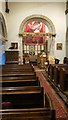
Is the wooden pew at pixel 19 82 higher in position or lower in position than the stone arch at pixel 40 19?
lower

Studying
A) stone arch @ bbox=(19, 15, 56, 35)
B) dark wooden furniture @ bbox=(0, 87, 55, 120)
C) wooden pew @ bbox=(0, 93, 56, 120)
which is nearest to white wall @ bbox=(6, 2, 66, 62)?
stone arch @ bbox=(19, 15, 56, 35)

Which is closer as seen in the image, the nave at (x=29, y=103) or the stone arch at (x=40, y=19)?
the nave at (x=29, y=103)

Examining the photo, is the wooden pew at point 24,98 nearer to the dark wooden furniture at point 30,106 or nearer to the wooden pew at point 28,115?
the dark wooden furniture at point 30,106

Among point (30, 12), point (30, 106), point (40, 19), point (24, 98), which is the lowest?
point (30, 106)

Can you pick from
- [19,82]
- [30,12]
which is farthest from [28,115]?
[30,12]

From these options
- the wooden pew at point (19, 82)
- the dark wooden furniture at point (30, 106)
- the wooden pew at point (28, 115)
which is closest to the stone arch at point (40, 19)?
the wooden pew at point (19, 82)

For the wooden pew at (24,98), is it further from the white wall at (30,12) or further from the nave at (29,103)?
the white wall at (30,12)

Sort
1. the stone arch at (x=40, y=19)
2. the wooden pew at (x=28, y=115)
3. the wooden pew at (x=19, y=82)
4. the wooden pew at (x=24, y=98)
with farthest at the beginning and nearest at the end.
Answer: the stone arch at (x=40, y=19), the wooden pew at (x=19, y=82), the wooden pew at (x=24, y=98), the wooden pew at (x=28, y=115)

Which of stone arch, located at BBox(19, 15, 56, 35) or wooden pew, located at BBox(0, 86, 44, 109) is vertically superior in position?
stone arch, located at BBox(19, 15, 56, 35)

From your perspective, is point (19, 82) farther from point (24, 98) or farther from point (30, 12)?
point (30, 12)

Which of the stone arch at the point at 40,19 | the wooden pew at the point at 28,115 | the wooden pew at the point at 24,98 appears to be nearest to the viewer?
the wooden pew at the point at 28,115

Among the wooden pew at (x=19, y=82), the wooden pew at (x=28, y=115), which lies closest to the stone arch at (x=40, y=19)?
the wooden pew at (x=19, y=82)

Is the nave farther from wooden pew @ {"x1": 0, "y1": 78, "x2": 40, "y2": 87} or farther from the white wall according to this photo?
the white wall

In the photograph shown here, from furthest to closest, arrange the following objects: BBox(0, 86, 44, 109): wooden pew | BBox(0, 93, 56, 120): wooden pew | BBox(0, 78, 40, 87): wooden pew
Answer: BBox(0, 78, 40, 87): wooden pew → BBox(0, 86, 44, 109): wooden pew → BBox(0, 93, 56, 120): wooden pew
